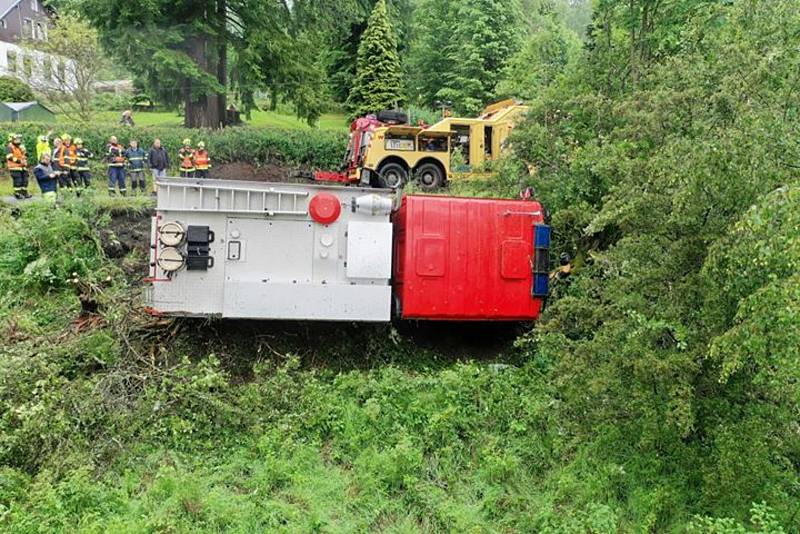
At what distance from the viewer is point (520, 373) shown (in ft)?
24.4

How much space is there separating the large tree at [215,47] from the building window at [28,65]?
27.4ft

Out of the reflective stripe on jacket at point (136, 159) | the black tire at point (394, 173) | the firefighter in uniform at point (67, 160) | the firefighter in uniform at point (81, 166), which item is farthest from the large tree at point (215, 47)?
the black tire at point (394, 173)

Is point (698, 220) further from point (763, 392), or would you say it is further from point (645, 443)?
point (645, 443)

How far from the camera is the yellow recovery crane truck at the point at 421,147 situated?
1415 centimetres

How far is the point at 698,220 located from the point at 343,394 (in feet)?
14.3

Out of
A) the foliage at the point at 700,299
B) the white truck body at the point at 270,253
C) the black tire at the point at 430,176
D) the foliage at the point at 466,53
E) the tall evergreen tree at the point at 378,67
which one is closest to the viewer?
the foliage at the point at 700,299

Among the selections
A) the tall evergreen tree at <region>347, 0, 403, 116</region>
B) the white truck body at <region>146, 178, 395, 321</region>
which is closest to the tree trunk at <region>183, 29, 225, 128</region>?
the tall evergreen tree at <region>347, 0, 403, 116</region>

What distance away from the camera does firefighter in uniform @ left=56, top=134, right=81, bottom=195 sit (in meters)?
12.1

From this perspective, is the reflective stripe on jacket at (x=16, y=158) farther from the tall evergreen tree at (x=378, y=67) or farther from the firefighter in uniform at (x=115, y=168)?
the tall evergreen tree at (x=378, y=67)

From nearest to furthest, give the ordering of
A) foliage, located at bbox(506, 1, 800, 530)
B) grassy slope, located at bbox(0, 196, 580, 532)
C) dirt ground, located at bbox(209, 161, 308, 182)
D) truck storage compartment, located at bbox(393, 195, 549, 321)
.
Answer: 1. foliage, located at bbox(506, 1, 800, 530)
2. grassy slope, located at bbox(0, 196, 580, 532)
3. truck storage compartment, located at bbox(393, 195, 549, 321)
4. dirt ground, located at bbox(209, 161, 308, 182)

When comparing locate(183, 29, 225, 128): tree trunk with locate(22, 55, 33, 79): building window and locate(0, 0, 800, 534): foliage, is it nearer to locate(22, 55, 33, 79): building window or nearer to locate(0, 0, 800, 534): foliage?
locate(22, 55, 33, 79): building window

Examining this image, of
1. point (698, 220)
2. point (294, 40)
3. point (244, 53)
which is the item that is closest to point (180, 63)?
point (244, 53)

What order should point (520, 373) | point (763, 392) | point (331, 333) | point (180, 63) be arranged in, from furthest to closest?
point (180, 63) → point (331, 333) → point (520, 373) → point (763, 392)

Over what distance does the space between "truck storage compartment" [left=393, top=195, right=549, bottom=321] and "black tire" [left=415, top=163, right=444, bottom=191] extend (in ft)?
22.1
